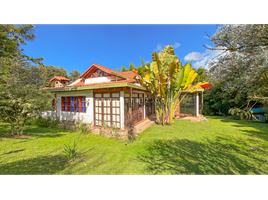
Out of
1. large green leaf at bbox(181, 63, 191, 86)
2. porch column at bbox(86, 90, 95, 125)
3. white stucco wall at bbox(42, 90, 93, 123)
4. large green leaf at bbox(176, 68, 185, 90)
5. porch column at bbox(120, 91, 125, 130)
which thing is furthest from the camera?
white stucco wall at bbox(42, 90, 93, 123)

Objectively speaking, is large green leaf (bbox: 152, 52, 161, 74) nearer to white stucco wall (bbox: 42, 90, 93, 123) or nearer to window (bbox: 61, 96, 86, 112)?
white stucco wall (bbox: 42, 90, 93, 123)

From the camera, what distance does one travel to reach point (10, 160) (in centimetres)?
390

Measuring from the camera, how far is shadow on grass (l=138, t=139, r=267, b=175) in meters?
3.24

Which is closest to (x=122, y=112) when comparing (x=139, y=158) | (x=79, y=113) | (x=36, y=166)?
(x=139, y=158)

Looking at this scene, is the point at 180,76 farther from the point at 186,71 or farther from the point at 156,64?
the point at 156,64

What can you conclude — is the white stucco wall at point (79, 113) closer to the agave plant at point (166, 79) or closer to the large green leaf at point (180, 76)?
the agave plant at point (166, 79)

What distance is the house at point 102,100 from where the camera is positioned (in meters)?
7.06

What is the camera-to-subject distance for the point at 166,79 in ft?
27.0

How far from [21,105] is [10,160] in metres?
3.02

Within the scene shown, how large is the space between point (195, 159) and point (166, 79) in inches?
226

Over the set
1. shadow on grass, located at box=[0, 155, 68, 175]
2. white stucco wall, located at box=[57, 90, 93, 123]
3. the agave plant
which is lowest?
shadow on grass, located at box=[0, 155, 68, 175]

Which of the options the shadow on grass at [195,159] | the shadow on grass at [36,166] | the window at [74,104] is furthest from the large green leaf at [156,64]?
the shadow on grass at [36,166]

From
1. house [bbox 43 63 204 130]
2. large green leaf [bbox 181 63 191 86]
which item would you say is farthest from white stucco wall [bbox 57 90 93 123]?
large green leaf [bbox 181 63 191 86]
